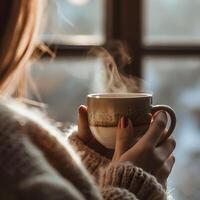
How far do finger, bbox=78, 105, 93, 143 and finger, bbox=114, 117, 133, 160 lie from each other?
0.08m

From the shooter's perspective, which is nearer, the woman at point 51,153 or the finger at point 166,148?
the woman at point 51,153

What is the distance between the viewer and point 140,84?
191cm

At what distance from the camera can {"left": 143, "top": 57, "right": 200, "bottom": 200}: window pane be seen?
76.4 inches

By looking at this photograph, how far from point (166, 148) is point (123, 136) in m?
0.08

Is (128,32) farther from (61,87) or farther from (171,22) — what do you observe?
(61,87)

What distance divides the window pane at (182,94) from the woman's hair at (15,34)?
112cm

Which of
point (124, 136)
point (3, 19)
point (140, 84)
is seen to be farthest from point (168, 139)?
point (140, 84)

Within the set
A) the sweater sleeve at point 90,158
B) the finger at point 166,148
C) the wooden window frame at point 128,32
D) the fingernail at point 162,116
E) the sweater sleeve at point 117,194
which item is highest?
the wooden window frame at point 128,32

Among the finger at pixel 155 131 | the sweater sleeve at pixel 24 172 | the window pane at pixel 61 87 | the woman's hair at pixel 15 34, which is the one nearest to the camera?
the sweater sleeve at pixel 24 172

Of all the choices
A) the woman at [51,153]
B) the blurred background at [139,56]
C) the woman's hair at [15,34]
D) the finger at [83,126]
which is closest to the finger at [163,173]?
the woman at [51,153]

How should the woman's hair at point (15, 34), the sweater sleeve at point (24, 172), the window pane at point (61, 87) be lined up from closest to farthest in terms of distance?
1. the sweater sleeve at point (24, 172)
2. the woman's hair at point (15, 34)
3. the window pane at point (61, 87)

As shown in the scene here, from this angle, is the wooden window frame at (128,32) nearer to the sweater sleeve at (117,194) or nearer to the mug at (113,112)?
the mug at (113,112)

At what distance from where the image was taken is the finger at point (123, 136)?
0.88 metres

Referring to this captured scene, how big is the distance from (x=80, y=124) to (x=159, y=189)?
7.2 inches
